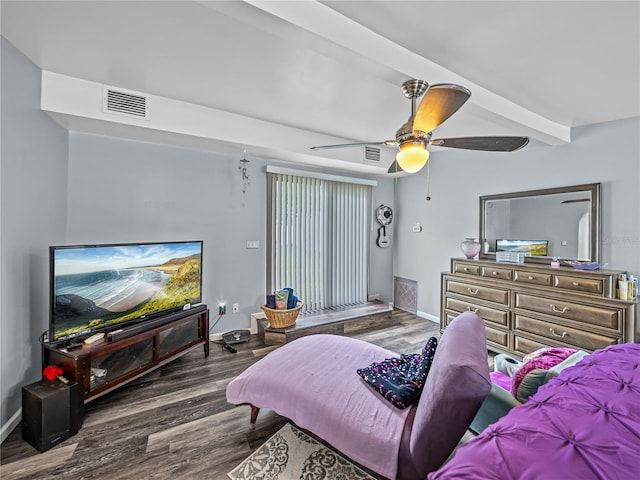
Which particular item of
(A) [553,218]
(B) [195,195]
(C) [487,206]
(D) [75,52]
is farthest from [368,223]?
(D) [75,52]

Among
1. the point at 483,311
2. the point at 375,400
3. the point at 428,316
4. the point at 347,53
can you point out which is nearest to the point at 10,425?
the point at 375,400

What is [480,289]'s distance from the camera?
3.30 metres

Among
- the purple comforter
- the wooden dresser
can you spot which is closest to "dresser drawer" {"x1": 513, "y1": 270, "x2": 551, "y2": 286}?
the wooden dresser

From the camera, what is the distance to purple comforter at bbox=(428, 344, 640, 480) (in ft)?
2.17

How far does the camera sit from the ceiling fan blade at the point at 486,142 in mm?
1895

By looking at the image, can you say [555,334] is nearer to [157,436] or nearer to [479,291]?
[479,291]

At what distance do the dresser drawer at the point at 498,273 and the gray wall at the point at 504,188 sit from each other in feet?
2.48

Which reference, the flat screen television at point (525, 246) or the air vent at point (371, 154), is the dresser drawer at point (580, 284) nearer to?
the flat screen television at point (525, 246)

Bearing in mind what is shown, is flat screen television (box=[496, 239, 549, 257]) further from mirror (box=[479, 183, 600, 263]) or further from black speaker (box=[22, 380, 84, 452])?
black speaker (box=[22, 380, 84, 452])

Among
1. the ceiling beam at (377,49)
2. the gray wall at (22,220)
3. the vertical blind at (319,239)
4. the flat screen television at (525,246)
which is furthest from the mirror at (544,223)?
the gray wall at (22,220)

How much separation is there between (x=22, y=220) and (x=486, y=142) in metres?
3.30

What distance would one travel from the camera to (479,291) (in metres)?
3.31

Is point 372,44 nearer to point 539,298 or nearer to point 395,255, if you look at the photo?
→ point 539,298

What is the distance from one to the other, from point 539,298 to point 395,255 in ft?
Result: 8.09
